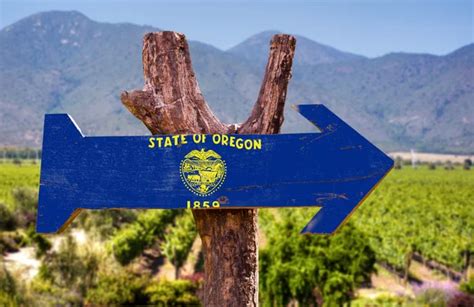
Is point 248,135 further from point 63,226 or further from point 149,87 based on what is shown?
point 63,226

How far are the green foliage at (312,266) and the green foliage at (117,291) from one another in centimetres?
470

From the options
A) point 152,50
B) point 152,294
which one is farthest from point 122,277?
point 152,50

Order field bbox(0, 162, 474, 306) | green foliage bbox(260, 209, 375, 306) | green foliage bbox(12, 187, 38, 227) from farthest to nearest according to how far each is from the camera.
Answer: green foliage bbox(12, 187, 38, 227) < field bbox(0, 162, 474, 306) < green foliage bbox(260, 209, 375, 306)

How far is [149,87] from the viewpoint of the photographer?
15.1 ft

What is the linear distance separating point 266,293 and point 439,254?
1425cm

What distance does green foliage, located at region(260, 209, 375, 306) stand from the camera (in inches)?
875

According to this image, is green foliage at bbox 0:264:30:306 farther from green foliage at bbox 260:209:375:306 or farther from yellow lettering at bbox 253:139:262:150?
yellow lettering at bbox 253:139:262:150

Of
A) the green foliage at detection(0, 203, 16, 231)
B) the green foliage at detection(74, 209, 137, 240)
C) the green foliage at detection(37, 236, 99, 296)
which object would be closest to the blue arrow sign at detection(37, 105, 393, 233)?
the green foliage at detection(37, 236, 99, 296)

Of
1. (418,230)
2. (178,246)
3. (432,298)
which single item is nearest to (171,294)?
(178,246)

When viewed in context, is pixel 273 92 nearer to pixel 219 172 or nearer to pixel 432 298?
pixel 219 172

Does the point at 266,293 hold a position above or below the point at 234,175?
below

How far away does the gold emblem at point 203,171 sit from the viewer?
4195 millimetres

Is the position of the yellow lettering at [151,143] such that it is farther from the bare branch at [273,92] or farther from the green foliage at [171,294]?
the green foliage at [171,294]

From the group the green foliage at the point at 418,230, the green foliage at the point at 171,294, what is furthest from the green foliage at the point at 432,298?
the green foliage at the point at 418,230
